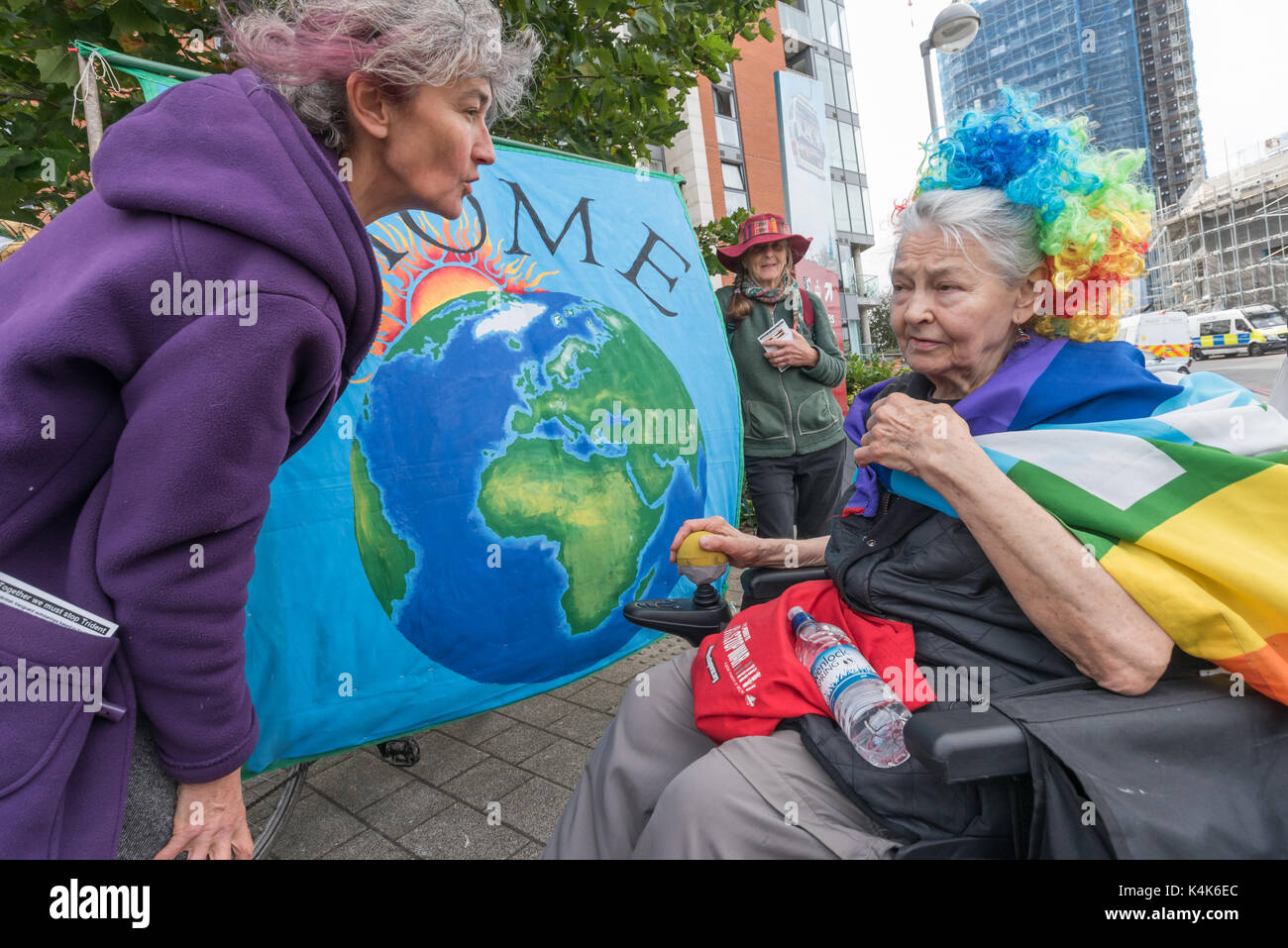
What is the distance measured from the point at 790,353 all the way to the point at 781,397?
214 millimetres

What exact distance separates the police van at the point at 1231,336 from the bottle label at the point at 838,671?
109ft

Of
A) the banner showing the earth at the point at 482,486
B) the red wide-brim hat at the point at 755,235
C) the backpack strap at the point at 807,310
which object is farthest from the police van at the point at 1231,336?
the banner showing the earth at the point at 482,486

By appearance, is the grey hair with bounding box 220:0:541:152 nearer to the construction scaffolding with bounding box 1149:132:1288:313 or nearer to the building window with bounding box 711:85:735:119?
the building window with bounding box 711:85:735:119

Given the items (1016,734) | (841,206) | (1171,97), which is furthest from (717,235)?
(1171,97)

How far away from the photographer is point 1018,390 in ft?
4.66

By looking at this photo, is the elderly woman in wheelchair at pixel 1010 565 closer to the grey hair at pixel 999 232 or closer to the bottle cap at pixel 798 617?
the grey hair at pixel 999 232

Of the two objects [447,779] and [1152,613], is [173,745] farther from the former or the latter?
[447,779]

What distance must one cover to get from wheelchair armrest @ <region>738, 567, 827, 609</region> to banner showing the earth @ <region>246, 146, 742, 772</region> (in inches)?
26.9

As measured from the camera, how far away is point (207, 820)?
37.3 inches

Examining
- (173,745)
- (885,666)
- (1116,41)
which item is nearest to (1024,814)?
(885,666)

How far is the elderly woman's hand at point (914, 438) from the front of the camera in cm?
133

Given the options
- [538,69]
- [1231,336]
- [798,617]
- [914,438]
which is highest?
[1231,336]

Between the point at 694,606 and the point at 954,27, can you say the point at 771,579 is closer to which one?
the point at 694,606

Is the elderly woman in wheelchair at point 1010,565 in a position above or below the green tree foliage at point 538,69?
below
